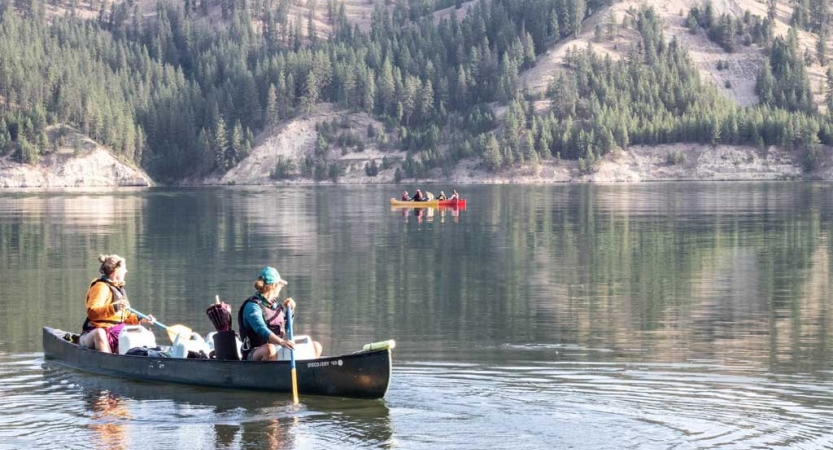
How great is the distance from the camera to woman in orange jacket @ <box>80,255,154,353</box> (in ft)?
103

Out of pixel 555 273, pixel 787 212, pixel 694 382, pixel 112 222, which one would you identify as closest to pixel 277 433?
pixel 694 382

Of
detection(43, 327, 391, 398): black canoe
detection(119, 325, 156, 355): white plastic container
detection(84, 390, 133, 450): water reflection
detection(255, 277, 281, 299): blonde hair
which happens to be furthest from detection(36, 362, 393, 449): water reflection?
detection(255, 277, 281, 299): blonde hair

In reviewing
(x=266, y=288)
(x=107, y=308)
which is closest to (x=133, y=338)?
(x=107, y=308)

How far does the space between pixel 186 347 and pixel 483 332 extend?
954 centimetres

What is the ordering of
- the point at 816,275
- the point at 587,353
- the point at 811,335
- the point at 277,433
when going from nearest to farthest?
1. the point at 277,433
2. the point at 587,353
3. the point at 811,335
4. the point at 816,275

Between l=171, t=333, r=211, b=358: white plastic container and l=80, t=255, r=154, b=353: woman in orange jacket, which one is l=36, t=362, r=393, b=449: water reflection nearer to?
l=171, t=333, r=211, b=358: white plastic container

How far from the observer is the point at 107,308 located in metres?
31.9

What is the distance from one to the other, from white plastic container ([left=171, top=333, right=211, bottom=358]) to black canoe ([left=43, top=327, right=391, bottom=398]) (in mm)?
749

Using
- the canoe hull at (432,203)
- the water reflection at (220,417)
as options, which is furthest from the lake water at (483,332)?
the canoe hull at (432,203)

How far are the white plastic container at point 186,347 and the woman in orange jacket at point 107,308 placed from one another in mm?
1648

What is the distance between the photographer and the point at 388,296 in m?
45.8

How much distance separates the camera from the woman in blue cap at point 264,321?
28.7 m

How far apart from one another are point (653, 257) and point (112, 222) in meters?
46.2

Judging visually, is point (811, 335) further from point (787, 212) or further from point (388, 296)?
point (787, 212)
